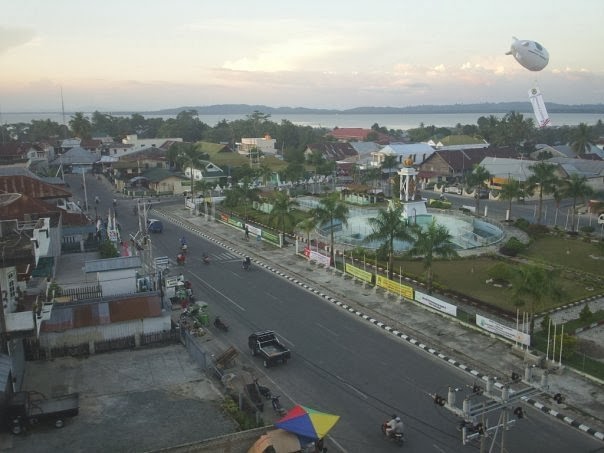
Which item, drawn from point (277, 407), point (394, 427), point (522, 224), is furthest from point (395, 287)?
point (522, 224)

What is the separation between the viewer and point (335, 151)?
407 feet

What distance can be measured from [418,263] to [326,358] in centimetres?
1984

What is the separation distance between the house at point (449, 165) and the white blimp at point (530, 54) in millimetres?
34943

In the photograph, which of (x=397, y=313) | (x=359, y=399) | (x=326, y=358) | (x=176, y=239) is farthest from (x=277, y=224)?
(x=359, y=399)

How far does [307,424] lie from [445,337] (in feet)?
45.9

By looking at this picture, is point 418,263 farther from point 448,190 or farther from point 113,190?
point 113,190

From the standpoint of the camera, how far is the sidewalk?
22984 mm

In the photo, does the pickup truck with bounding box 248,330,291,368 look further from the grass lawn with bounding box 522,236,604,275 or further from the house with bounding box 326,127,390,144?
the house with bounding box 326,127,390,144

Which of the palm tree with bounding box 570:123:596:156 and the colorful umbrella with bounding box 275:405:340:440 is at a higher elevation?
the palm tree with bounding box 570:123:596:156

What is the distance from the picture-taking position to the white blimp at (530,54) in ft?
191

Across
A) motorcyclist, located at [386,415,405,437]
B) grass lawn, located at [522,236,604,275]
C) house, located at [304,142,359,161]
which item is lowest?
grass lawn, located at [522,236,604,275]

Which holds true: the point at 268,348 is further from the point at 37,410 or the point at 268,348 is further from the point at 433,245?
the point at 433,245

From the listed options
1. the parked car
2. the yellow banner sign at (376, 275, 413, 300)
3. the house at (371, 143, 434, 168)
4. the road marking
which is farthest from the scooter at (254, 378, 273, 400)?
the house at (371, 143, 434, 168)

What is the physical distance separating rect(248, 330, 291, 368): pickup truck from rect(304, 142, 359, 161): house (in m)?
94.1
